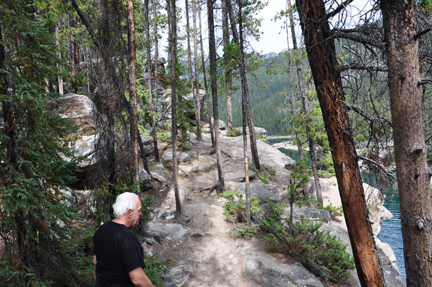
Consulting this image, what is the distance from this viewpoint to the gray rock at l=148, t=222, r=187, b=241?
8.43 meters

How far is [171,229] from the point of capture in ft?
28.5

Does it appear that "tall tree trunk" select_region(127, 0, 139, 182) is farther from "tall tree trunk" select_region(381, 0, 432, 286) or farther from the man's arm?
"tall tree trunk" select_region(381, 0, 432, 286)

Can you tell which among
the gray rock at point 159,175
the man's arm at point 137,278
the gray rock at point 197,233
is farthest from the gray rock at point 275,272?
the gray rock at point 159,175

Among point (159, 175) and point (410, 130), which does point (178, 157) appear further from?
point (410, 130)

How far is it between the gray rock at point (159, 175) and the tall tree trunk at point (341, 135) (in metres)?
8.97

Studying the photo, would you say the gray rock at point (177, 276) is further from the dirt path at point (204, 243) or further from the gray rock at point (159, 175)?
the gray rock at point (159, 175)

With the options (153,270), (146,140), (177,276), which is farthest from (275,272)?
(146,140)

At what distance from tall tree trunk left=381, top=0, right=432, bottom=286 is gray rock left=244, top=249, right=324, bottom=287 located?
343 centimetres

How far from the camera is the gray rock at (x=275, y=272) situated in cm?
637

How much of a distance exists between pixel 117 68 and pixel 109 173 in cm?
283

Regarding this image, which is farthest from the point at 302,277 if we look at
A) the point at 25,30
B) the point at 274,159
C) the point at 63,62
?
the point at 274,159

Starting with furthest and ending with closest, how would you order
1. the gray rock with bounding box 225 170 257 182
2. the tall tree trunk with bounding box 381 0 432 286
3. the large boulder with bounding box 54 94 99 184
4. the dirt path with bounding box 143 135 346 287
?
the gray rock with bounding box 225 170 257 182, the large boulder with bounding box 54 94 99 184, the dirt path with bounding box 143 135 346 287, the tall tree trunk with bounding box 381 0 432 286

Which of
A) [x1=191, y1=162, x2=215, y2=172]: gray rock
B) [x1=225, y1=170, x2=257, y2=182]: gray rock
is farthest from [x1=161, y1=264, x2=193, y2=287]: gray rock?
[x1=191, y1=162, x2=215, y2=172]: gray rock

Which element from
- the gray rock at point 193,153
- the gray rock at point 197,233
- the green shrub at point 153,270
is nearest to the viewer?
the green shrub at point 153,270
